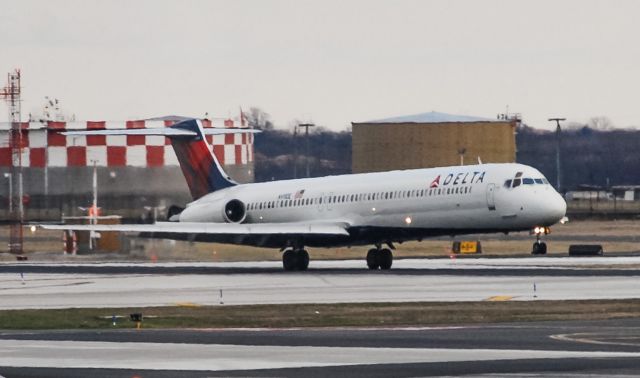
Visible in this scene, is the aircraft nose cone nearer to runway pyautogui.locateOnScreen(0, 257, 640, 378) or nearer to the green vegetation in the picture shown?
runway pyautogui.locateOnScreen(0, 257, 640, 378)

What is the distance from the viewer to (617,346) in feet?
93.6

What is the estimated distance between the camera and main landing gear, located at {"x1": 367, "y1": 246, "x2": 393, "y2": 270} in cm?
5838

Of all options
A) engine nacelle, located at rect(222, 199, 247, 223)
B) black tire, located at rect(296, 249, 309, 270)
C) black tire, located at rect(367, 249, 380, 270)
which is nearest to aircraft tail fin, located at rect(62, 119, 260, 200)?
engine nacelle, located at rect(222, 199, 247, 223)

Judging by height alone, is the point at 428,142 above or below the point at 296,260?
above

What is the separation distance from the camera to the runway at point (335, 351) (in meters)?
25.5

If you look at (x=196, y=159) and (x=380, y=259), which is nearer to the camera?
(x=380, y=259)

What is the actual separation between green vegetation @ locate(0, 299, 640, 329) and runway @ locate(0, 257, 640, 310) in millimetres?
2186

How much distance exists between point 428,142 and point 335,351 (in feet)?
293

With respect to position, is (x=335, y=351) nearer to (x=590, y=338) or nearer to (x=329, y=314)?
(x=590, y=338)

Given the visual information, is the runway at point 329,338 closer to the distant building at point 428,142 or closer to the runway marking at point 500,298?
the runway marking at point 500,298

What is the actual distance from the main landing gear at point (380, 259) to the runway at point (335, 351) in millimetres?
24309

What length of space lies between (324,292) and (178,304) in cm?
529

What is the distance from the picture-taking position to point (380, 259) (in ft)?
192

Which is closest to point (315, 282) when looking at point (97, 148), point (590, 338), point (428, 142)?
point (590, 338)
